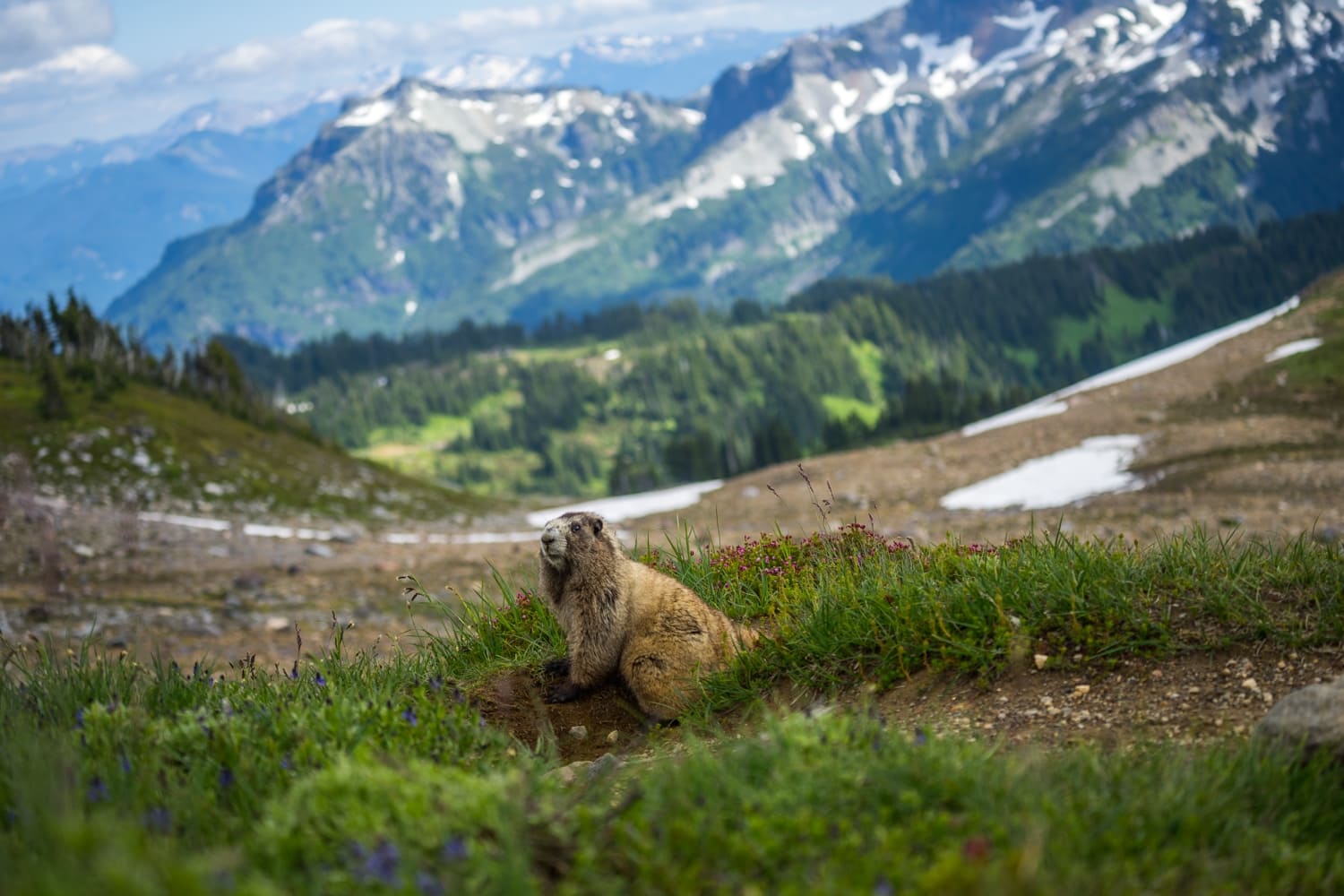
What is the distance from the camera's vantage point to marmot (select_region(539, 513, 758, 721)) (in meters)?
7.71

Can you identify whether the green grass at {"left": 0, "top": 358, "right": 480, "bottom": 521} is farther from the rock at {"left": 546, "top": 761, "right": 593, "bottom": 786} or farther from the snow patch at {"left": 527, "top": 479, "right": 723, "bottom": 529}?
the rock at {"left": 546, "top": 761, "right": 593, "bottom": 786}

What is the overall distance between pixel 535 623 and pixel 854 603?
3209 millimetres

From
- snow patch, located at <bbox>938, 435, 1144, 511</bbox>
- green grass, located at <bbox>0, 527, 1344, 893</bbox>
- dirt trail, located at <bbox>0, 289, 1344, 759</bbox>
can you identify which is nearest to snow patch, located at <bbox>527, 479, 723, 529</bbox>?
dirt trail, located at <bbox>0, 289, 1344, 759</bbox>

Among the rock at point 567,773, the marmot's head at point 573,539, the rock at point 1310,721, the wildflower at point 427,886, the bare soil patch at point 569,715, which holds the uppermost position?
the wildflower at point 427,886

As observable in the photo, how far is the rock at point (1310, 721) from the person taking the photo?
16.1ft

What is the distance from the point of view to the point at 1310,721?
16.5 ft

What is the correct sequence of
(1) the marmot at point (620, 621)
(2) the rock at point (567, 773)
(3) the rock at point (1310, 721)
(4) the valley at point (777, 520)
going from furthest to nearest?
(4) the valley at point (777, 520) → (1) the marmot at point (620, 621) → (2) the rock at point (567, 773) → (3) the rock at point (1310, 721)

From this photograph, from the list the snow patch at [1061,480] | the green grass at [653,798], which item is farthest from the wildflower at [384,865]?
the snow patch at [1061,480]

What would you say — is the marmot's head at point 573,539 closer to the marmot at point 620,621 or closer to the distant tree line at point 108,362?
Answer: the marmot at point 620,621

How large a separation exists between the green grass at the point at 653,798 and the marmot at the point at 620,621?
0.70 m

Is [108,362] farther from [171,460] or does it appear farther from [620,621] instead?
[620,621]

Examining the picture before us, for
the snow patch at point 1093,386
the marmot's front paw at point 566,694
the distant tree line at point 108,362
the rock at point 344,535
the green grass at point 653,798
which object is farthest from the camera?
the snow patch at point 1093,386

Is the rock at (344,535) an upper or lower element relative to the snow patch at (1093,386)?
upper

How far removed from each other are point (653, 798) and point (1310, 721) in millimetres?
3359
